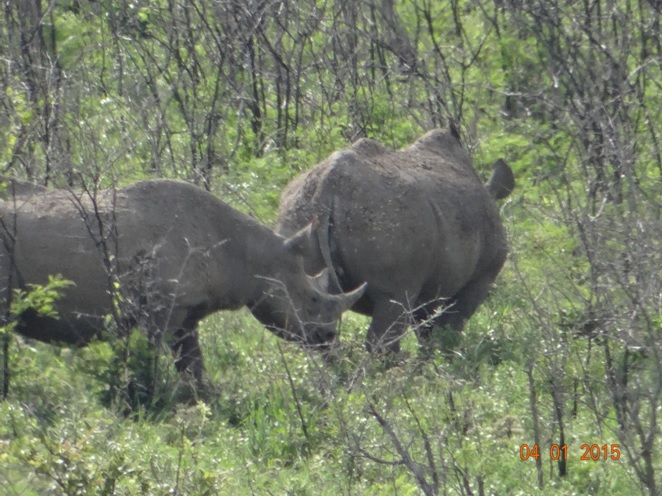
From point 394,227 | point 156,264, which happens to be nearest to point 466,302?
point 394,227

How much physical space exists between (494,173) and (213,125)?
3.30 meters

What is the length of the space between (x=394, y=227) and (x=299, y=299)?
74 cm

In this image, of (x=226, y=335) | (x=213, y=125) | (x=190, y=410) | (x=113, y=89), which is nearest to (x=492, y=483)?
(x=190, y=410)

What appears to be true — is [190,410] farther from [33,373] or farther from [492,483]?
[492,483]

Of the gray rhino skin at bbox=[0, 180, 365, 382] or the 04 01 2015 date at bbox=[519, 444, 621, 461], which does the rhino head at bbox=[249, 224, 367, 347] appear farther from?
the 04 01 2015 date at bbox=[519, 444, 621, 461]

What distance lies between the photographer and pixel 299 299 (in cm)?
898

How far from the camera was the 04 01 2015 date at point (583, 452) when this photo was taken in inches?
272

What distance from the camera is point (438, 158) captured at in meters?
10.1

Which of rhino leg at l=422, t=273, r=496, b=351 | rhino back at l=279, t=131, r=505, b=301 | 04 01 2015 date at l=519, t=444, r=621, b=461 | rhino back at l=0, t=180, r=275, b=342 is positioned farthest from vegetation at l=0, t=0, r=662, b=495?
rhino back at l=279, t=131, r=505, b=301

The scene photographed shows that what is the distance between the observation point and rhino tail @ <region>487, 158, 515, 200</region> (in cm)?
1096

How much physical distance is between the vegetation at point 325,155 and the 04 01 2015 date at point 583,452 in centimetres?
3

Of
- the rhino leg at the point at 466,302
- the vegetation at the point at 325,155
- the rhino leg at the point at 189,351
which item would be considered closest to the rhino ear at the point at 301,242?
the vegetation at the point at 325,155

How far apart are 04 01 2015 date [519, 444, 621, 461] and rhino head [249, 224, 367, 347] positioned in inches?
79.8

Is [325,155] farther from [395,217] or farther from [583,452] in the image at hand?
[583,452]
